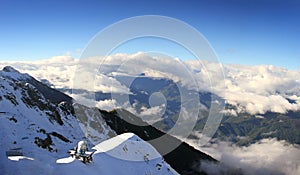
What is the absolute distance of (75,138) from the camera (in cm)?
7631

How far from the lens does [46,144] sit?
57875 mm

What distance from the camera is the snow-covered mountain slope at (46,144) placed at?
36.0 m

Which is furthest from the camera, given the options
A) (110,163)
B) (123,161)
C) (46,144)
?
(46,144)

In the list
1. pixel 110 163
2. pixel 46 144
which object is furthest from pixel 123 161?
pixel 46 144

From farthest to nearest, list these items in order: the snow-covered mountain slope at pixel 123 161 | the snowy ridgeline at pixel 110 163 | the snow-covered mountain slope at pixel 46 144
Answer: the snow-covered mountain slope at pixel 123 161 < the snow-covered mountain slope at pixel 46 144 < the snowy ridgeline at pixel 110 163

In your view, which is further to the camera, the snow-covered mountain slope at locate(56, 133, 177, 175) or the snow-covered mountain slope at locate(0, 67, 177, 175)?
the snow-covered mountain slope at locate(56, 133, 177, 175)

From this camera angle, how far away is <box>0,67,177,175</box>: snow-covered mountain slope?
3600 centimetres

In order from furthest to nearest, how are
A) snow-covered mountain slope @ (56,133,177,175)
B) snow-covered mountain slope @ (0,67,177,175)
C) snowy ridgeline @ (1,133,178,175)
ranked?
snow-covered mountain slope @ (56,133,177,175)
snow-covered mountain slope @ (0,67,177,175)
snowy ridgeline @ (1,133,178,175)

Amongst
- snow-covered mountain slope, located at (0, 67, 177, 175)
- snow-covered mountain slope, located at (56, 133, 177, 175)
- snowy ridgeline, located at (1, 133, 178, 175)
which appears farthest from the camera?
snow-covered mountain slope, located at (56, 133, 177, 175)

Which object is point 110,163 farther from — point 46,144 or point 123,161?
point 46,144

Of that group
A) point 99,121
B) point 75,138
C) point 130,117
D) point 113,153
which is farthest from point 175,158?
point 113,153

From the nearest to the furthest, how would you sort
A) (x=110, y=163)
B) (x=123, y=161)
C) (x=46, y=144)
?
(x=110, y=163), (x=123, y=161), (x=46, y=144)

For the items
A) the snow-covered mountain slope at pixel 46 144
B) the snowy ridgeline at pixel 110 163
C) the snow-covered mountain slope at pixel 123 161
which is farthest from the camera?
the snow-covered mountain slope at pixel 123 161

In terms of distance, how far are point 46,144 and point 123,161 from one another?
56.0 feet
